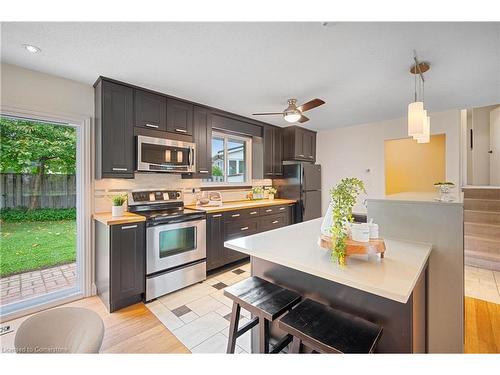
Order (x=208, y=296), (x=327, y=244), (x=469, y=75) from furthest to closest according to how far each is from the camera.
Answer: (x=208, y=296) < (x=469, y=75) < (x=327, y=244)

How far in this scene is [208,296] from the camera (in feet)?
8.51

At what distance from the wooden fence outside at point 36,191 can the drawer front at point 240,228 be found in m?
1.91

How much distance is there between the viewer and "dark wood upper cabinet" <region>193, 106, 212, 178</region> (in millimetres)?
3305

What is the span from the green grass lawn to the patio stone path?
0.35 ft

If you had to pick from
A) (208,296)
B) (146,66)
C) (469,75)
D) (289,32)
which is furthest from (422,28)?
(208,296)

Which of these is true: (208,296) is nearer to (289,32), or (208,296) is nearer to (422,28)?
(289,32)

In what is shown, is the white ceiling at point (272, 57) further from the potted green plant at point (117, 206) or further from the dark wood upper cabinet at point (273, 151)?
the dark wood upper cabinet at point (273, 151)

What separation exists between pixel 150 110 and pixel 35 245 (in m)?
2.23

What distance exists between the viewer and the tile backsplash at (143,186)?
2.70 metres

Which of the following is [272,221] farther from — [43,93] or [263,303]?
[43,93]

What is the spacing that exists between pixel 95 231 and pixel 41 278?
995 millimetres

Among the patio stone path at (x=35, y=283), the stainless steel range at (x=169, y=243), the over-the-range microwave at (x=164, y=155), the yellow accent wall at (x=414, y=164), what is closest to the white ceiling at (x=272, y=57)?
the over-the-range microwave at (x=164, y=155)

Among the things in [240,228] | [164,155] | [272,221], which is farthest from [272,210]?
[164,155]

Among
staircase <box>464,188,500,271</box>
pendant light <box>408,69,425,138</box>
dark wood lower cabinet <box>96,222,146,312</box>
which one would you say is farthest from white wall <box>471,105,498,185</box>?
dark wood lower cabinet <box>96,222,146,312</box>
